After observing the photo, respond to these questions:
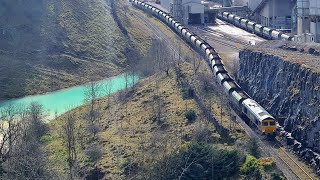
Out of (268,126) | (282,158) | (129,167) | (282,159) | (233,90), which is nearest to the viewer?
(282,159)

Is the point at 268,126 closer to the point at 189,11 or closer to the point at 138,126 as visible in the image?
the point at 138,126

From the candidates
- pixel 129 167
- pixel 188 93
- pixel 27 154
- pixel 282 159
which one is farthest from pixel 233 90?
pixel 27 154

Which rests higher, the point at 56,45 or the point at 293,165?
the point at 56,45

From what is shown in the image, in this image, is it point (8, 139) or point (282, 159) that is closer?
point (282, 159)

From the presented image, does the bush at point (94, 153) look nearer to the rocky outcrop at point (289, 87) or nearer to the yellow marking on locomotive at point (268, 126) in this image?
the yellow marking on locomotive at point (268, 126)

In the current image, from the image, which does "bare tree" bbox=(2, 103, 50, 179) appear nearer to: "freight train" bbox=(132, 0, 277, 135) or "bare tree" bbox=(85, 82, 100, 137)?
"bare tree" bbox=(85, 82, 100, 137)

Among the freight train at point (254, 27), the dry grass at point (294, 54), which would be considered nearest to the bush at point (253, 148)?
the dry grass at point (294, 54)
